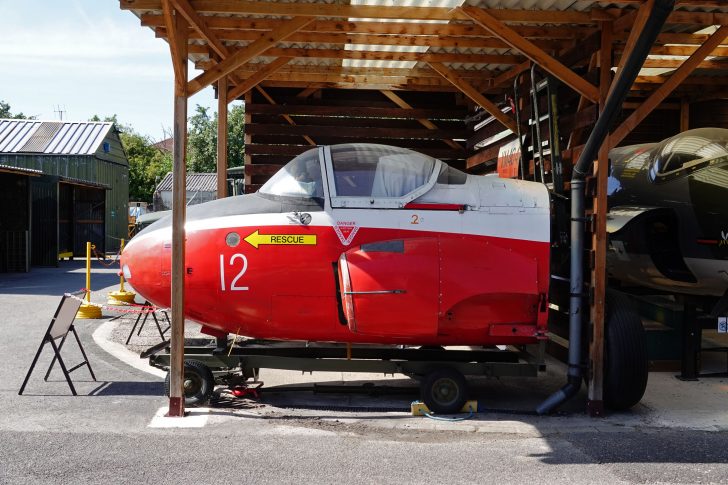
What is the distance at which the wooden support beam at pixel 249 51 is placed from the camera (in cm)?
680

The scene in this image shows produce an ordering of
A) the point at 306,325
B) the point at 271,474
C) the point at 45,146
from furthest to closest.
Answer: the point at 45,146 < the point at 306,325 < the point at 271,474

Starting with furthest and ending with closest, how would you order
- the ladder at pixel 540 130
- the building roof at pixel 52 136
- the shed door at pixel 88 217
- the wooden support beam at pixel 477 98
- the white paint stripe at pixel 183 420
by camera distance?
the building roof at pixel 52 136, the shed door at pixel 88 217, the wooden support beam at pixel 477 98, the ladder at pixel 540 130, the white paint stripe at pixel 183 420

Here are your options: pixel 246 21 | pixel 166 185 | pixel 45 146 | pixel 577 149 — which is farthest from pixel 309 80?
pixel 166 185

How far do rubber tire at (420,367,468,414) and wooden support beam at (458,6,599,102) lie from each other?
3096 mm

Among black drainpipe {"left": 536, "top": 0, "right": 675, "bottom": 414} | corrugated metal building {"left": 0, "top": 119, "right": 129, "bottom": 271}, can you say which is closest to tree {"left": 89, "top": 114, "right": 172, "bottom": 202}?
corrugated metal building {"left": 0, "top": 119, "right": 129, "bottom": 271}

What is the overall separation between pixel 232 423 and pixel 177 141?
2680 millimetres

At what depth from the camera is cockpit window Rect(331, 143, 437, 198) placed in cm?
705

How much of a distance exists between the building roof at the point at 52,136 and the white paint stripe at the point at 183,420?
29.9 m

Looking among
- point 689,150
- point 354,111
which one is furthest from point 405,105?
point 689,150

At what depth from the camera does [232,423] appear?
6426 millimetres

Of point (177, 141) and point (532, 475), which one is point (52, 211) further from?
point (532, 475)

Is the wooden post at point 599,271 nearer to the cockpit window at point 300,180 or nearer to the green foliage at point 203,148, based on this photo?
the cockpit window at point 300,180

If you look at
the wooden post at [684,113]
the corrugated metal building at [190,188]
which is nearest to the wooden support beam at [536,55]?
the wooden post at [684,113]

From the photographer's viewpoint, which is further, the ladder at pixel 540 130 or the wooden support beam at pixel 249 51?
the ladder at pixel 540 130
